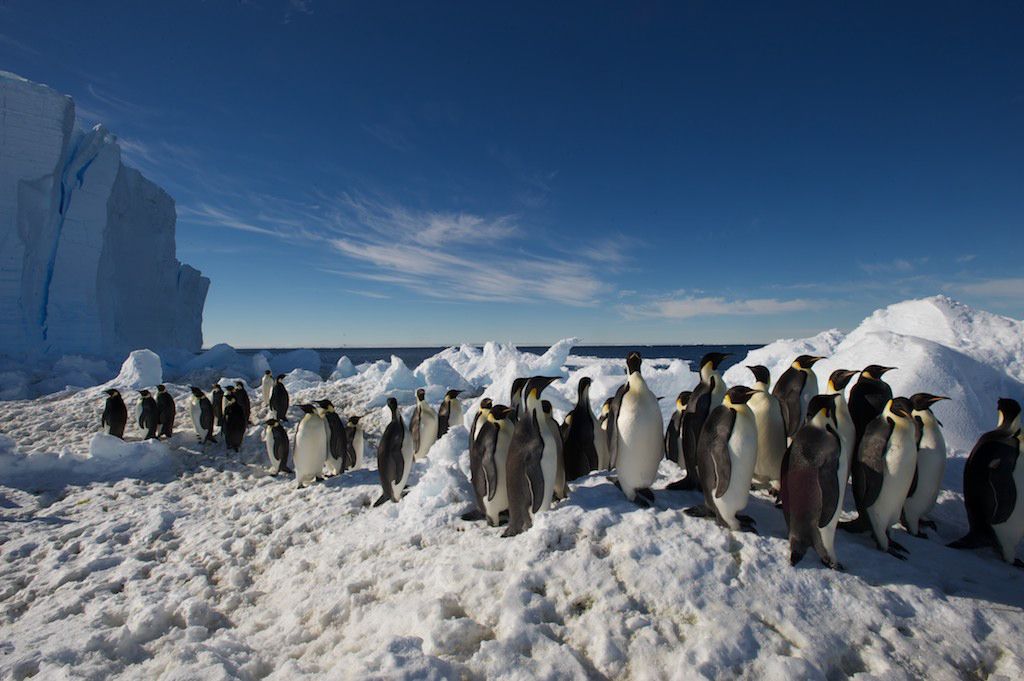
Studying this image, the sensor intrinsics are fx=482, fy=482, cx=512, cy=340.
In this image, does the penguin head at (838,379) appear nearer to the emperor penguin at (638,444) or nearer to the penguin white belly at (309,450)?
the emperor penguin at (638,444)

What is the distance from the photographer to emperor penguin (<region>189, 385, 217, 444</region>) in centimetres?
923

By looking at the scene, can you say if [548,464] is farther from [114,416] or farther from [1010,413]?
[114,416]

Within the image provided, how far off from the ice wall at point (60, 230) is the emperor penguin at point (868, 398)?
1156 inches

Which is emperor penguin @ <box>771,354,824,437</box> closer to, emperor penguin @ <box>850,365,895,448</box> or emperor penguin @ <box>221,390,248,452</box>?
emperor penguin @ <box>850,365,895,448</box>

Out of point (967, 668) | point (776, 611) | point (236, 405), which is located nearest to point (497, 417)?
point (776, 611)

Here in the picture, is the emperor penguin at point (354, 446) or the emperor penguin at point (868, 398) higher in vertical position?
the emperor penguin at point (868, 398)

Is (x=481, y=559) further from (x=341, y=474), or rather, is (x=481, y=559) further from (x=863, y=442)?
(x=341, y=474)

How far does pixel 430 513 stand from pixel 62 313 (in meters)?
27.0

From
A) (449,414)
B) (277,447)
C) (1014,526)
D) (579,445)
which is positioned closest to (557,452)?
(579,445)

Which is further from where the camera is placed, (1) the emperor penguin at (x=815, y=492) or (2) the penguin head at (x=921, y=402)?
(2) the penguin head at (x=921, y=402)

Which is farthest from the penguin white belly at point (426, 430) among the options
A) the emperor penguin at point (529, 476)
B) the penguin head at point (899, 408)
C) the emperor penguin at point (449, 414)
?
the penguin head at point (899, 408)

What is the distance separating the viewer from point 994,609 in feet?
9.05

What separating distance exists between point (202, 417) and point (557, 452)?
8.33 m

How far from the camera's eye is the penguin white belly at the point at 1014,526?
346 cm
